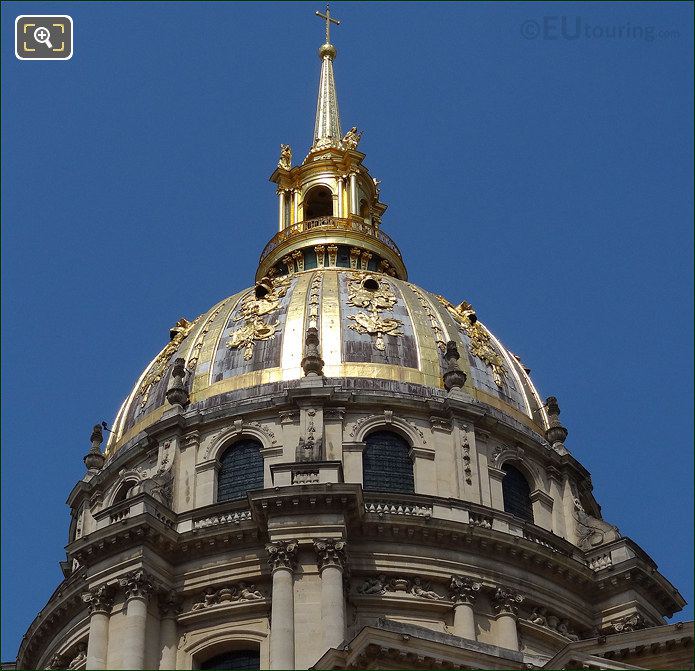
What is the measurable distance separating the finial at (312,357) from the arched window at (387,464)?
305 cm

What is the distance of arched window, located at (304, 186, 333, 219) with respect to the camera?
238 ft

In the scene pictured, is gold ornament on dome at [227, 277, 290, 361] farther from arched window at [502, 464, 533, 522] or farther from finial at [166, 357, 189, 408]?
arched window at [502, 464, 533, 522]

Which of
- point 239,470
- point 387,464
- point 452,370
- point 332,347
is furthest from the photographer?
point 332,347

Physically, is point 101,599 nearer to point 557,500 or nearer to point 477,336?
point 557,500

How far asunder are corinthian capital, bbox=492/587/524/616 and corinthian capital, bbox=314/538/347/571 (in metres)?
5.52

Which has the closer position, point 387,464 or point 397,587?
point 397,587

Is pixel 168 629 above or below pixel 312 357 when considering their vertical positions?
below

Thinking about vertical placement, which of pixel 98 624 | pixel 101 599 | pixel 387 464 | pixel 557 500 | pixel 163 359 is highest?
pixel 163 359

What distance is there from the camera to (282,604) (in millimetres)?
47969

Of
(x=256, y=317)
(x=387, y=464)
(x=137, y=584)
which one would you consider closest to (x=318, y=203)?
(x=256, y=317)

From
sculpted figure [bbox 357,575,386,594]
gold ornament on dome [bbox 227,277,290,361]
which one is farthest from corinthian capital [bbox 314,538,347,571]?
gold ornament on dome [bbox 227,277,290,361]

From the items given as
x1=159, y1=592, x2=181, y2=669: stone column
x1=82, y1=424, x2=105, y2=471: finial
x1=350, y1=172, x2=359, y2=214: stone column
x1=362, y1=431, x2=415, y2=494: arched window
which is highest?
x1=350, y1=172, x2=359, y2=214: stone column

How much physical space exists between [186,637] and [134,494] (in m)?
5.65

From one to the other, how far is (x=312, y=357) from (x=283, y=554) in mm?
A: 9813
